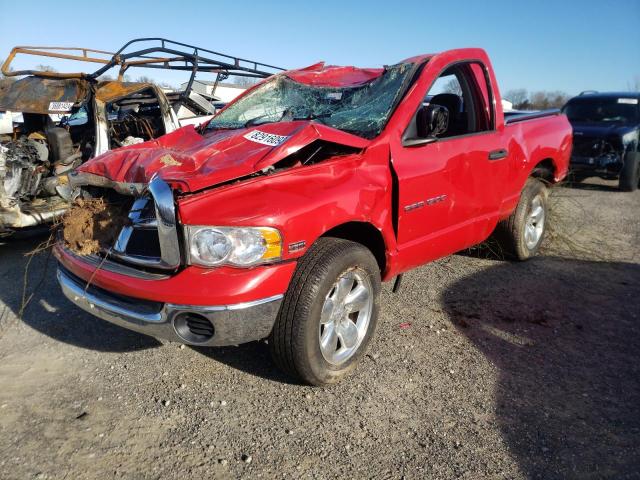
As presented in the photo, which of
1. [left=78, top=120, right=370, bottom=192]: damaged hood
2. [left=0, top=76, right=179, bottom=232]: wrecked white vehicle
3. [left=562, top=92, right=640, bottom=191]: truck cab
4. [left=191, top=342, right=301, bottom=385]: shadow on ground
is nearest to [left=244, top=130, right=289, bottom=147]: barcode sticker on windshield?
[left=78, top=120, right=370, bottom=192]: damaged hood

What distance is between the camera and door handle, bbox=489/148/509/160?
12.6 feet

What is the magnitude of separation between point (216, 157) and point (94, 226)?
84cm

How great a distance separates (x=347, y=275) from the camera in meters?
2.82

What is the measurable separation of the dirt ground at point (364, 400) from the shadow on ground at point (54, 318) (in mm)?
14

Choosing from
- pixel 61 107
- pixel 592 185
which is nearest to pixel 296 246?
pixel 61 107

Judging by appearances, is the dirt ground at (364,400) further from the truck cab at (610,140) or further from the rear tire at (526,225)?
the truck cab at (610,140)

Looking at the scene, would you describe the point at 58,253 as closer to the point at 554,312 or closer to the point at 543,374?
the point at 543,374

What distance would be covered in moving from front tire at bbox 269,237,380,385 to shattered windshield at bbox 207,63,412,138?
878 millimetres

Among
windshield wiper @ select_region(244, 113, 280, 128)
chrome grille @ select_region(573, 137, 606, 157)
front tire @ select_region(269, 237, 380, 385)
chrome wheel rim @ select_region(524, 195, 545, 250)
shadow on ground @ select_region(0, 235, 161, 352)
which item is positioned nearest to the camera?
front tire @ select_region(269, 237, 380, 385)

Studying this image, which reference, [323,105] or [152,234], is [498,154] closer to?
[323,105]

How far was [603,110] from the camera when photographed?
10008mm

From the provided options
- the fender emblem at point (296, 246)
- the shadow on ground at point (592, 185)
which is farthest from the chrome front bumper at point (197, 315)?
the shadow on ground at point (592, 185)

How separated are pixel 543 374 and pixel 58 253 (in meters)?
3.05

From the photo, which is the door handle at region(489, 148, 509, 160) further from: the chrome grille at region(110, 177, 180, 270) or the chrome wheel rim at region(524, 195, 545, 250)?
the chrome grille at region(110, 177, 180, 270)
